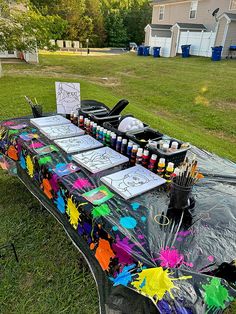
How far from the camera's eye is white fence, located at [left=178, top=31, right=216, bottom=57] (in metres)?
13.9

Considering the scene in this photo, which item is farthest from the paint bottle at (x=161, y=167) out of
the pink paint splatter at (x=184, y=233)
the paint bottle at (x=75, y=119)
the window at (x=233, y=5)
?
the window at (x=233, y=5)

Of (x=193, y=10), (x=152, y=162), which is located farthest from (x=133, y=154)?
(x=193, y=10)

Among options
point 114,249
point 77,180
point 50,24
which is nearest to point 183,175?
Answer: point 114,249

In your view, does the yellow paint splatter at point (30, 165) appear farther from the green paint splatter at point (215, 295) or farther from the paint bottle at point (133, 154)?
the green paint splatter at point (215, 295)

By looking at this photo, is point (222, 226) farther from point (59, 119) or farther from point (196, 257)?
point (59, 119)

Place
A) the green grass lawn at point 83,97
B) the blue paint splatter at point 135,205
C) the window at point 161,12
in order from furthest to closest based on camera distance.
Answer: the window at point 161,12 → the green grass lawn at point 83,97 → the blue paint splatter at point 135,205

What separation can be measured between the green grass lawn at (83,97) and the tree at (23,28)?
1200 mm

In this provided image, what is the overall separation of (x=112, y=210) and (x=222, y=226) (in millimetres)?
561

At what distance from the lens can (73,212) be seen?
4.78 feet

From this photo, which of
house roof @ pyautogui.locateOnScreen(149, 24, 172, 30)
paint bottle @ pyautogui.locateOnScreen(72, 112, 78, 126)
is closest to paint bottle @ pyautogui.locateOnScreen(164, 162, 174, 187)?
paint bottle @ pyautogui.locateOnScreen(72, 112, 78, 126)

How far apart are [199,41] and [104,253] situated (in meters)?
15.8

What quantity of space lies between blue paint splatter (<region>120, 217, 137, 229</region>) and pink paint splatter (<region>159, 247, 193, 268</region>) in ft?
0.63

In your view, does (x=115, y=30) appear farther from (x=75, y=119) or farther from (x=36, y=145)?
(x=36, y=145)

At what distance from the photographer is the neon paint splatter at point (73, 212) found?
4.64 feet
